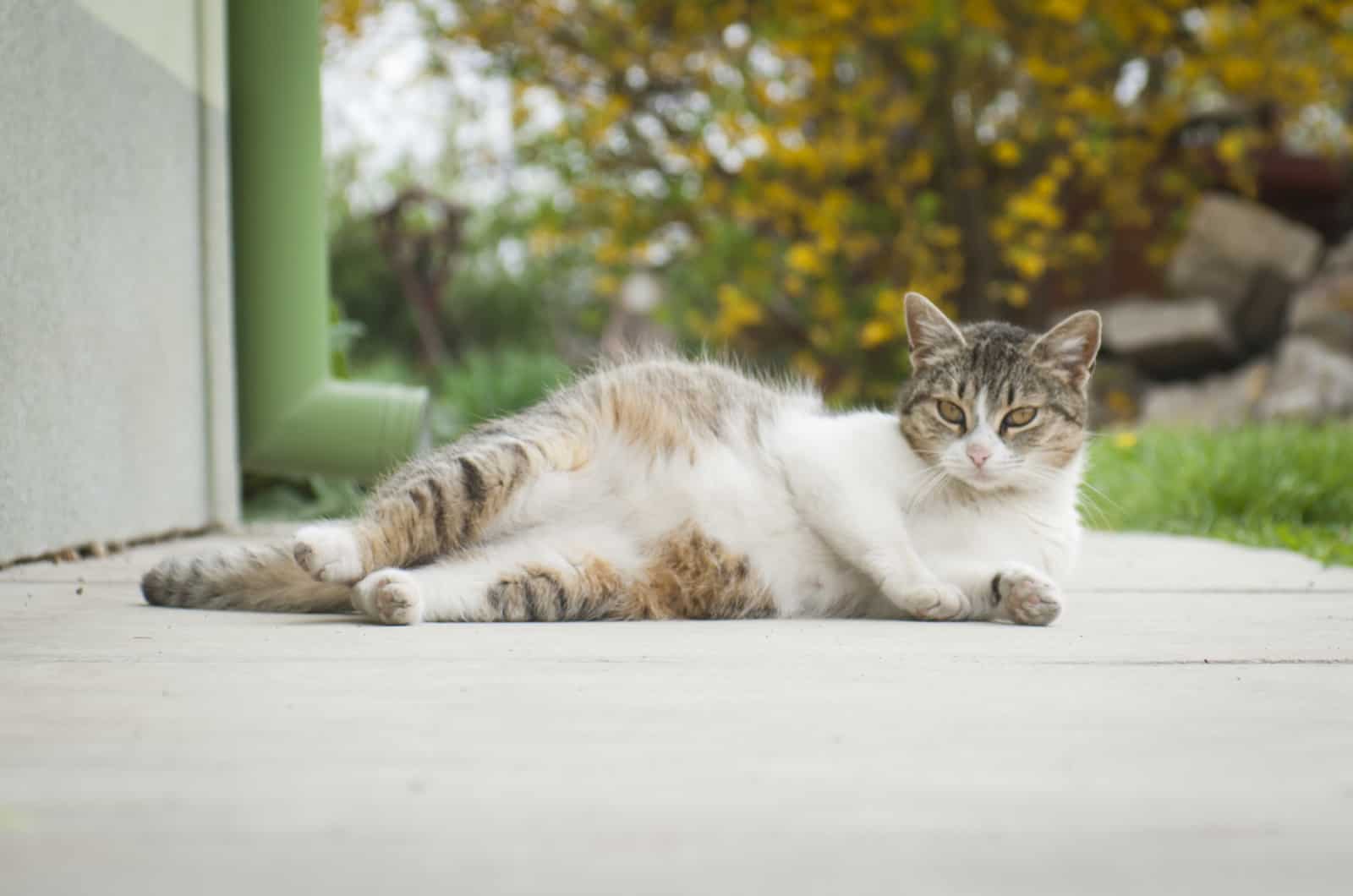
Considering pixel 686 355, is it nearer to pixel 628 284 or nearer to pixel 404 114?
pixel 404 114

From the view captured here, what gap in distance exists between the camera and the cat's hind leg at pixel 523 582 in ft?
6.69

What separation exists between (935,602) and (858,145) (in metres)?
4.73

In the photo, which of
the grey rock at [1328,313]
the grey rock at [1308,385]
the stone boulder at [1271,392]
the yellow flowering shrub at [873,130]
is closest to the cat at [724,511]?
the yellow flowering shrub at [873,130]

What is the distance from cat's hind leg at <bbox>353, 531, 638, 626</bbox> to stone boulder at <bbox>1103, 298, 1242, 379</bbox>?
596 centimetres

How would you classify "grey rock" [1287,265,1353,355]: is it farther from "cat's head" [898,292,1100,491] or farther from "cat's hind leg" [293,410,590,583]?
"cat's hind leg" [293,410,590,583]

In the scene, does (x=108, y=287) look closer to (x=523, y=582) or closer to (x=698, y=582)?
(x=523, y=582)

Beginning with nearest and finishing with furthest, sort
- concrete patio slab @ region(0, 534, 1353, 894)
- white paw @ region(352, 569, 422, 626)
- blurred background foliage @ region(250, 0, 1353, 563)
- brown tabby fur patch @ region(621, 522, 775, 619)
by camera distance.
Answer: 1. concrete patio slab @ region(0, 534, 1353, 894)
2. white paw @ region(352, 569, 422, 626)
3. brown tabby fur patch @ region(621, 522, 775, 619)
4. blurred background foliage @ region(250, 0, 1353, 563)

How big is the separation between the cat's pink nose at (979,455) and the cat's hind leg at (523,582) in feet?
2.05

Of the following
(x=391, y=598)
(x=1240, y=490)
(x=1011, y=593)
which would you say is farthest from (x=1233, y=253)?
(x=391, y=598)

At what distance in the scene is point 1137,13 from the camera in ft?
19.7

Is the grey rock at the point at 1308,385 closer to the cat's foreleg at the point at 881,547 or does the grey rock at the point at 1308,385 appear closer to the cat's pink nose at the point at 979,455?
the cat's pink nose at the point at 979,455

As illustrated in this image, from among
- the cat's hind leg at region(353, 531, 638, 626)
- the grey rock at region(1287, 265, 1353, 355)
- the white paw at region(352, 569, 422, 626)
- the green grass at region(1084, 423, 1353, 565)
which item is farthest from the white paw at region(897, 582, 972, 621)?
the grey rock at region(1287, 265, 1353, 355)

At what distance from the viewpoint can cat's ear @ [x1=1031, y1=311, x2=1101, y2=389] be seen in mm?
2389

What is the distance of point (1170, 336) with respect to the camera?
7383mm
